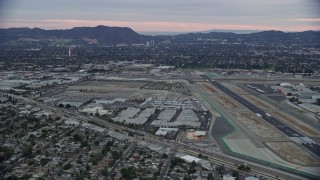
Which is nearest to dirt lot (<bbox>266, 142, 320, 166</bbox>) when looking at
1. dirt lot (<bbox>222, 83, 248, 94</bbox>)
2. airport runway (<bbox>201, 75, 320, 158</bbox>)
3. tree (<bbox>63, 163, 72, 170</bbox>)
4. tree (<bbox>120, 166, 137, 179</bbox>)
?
airport runway (<bbox>201, 75, 320, 158</bbox>)

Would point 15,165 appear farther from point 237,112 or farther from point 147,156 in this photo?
point 237,112

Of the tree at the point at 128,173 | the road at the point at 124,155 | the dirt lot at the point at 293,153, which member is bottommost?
the road at the point at 124,155

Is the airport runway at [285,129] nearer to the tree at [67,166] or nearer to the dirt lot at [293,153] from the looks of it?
the dirt lot at [293,153]

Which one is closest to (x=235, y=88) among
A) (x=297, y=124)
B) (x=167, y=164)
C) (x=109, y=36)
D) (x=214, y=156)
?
(x=297, y=124)

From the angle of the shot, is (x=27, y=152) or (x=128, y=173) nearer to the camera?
(x=128, y=173)

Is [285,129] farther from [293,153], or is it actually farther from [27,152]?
[27,152]

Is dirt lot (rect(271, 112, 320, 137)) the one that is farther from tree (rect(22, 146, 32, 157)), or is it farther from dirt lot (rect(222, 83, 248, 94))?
tree (rect(22, 146, 32, 157))

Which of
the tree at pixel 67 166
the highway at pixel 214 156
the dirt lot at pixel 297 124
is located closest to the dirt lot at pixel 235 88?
the dirt lot at pixel 297 124
